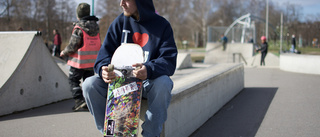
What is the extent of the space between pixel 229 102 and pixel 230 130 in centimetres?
216

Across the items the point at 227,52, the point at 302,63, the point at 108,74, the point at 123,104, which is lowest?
the point at 302,63

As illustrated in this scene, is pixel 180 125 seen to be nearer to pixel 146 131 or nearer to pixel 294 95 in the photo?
pixel 146 131

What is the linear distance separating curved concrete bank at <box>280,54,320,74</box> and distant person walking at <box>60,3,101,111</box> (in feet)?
33.1

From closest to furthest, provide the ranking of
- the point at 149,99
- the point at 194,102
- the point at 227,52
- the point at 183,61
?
the point at 149,99
the point at 194,102
the point at 183,61
the point at 227,52

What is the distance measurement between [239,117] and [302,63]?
896 centimetres

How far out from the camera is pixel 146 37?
312 centimetres

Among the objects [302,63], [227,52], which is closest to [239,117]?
[302,63]

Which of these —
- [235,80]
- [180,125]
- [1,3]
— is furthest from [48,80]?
[1,3]

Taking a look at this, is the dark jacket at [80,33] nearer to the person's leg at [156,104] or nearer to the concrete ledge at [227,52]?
the person's leg at [156,104]

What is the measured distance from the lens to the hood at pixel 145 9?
3051mm

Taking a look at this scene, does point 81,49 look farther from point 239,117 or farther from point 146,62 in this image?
point 239,117

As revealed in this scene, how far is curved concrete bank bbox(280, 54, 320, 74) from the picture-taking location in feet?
39.3

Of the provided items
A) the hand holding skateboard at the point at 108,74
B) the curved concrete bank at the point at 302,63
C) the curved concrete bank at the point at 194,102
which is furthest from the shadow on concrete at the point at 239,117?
the curved concrete bank at the point at 302,63

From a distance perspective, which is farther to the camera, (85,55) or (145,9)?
(85,55)
